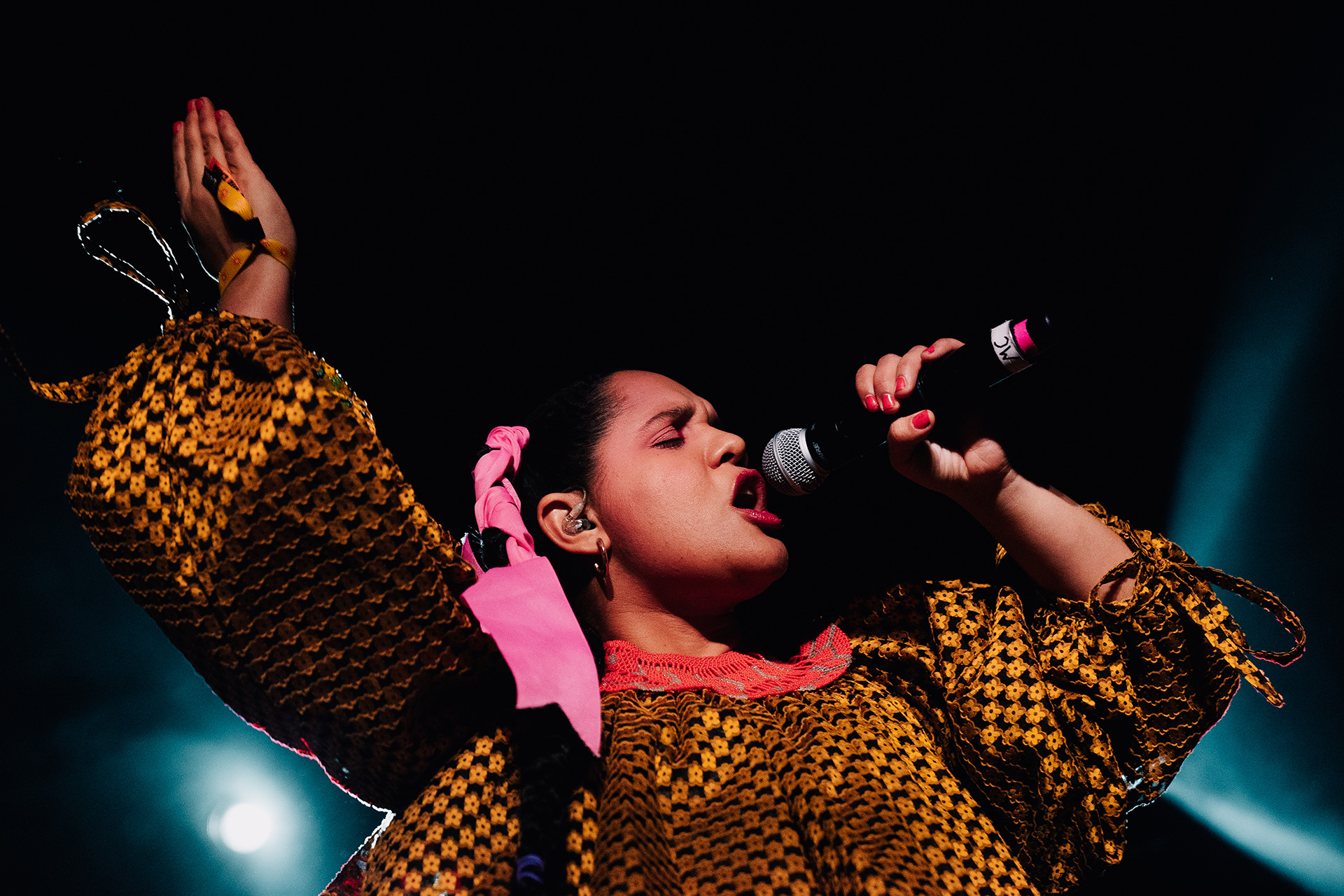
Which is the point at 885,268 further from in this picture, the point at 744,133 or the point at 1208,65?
the point at 1208,65

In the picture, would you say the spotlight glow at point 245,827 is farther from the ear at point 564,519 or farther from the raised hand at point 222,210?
the raised hand at point 222,210

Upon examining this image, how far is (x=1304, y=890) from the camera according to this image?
104 cm

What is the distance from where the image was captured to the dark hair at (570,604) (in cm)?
62

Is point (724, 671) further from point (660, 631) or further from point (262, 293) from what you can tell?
point (262, 293)

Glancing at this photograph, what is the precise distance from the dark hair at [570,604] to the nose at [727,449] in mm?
187

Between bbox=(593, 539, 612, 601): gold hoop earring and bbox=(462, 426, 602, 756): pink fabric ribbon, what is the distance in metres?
0.16

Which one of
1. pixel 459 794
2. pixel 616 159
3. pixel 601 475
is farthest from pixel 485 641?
pixel 616 159

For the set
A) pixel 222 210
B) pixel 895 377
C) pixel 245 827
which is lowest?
pixel 245 827

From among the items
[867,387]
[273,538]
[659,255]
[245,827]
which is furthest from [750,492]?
[245,827]

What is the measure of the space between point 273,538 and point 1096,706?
1.03 metres

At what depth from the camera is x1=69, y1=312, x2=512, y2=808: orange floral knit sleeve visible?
2.20ft

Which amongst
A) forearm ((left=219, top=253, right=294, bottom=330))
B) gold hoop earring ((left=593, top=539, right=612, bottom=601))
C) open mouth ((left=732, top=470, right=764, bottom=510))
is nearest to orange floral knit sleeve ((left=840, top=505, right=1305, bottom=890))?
open mouth ((left=732, top=470, right=764, bottom=510))

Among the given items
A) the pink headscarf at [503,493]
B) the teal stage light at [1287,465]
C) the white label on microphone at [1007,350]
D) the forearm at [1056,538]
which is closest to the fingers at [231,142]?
the pink headscarf at [503,493]

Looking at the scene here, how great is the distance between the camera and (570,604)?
112cm
